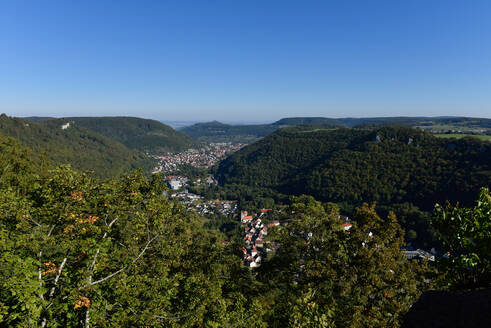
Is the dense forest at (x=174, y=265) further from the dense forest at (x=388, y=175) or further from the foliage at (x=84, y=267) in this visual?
the dense forest at (x=388, y=175)

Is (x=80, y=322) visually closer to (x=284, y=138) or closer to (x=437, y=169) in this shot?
(x=437, y=169)

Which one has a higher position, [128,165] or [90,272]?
[90,272]

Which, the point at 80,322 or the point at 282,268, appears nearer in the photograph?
the point at 80,322

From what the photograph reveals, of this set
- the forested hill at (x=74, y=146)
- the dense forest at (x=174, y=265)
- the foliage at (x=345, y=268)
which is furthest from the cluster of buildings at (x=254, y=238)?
the forested hill at (x=74, y=146)

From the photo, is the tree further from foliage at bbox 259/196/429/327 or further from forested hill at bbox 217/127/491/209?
forested hill at bbox 217/127/491/209

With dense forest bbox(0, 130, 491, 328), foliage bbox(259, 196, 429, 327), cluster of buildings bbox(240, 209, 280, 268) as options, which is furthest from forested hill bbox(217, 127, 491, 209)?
dense forest bbox(0, 130, 491, 328)

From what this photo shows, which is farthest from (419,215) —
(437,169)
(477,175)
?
(437,169)

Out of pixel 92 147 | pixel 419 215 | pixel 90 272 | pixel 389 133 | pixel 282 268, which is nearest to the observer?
pixel 90 272
